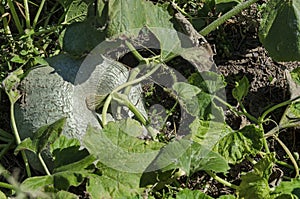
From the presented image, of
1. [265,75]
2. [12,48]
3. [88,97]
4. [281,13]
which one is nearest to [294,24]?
[281,13]

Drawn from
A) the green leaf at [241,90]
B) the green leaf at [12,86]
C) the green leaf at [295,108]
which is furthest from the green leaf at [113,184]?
the green leaf at [295,108]

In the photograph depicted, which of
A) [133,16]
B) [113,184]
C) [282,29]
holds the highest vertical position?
[133,16]

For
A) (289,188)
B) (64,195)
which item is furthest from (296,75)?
(64,195)

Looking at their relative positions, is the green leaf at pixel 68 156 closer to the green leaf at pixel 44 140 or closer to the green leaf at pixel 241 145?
the green leaf at pixel 44 140

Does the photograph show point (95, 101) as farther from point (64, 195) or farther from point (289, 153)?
point (289, 153)

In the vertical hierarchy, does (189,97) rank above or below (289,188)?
above

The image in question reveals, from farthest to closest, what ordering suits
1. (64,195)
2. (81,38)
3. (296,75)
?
1. (296,75)
2. (81,38)
3. (64,195)

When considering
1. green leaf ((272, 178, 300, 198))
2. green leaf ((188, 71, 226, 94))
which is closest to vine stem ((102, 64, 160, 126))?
green leaf ((188, 71, 226, 94))
